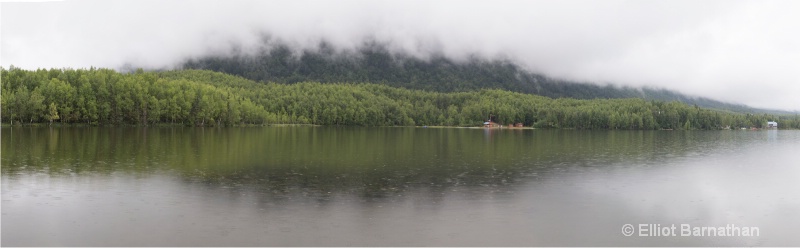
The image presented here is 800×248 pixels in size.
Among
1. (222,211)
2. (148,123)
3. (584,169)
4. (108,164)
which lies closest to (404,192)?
(222,211)

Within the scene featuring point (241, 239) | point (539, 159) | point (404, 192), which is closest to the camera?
point (241, 239)

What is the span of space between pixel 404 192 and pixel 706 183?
2206 centimetres

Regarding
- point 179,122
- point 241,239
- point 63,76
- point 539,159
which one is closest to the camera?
point 241,239

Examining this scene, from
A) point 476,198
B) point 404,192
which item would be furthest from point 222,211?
point 476,198

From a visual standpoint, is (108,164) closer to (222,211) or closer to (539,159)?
(222,211)

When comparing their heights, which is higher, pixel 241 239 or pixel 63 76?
pixel 63 76

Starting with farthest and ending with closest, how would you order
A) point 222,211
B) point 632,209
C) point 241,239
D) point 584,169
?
point 584,169
point 632,209
point 222,211
point 241,239

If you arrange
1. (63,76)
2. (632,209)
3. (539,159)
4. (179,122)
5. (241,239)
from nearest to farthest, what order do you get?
(241,239), (632,209), (539,159), (63,76), (179,122)

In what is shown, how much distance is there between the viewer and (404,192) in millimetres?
32344

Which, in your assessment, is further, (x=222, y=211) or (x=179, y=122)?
(x=179, y=122)

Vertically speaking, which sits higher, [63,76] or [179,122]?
[63,76]

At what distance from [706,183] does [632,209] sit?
47.5 ft

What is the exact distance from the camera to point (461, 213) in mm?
26531

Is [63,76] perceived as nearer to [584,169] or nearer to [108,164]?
[108,164]
